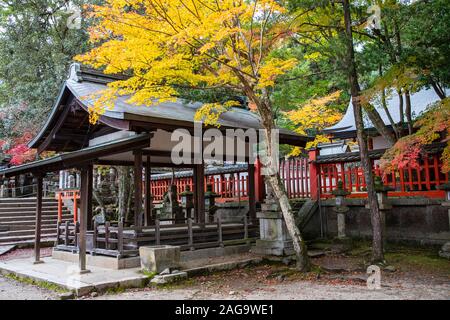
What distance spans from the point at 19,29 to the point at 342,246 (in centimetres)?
2293

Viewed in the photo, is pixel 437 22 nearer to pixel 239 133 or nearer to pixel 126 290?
pixel 239 133

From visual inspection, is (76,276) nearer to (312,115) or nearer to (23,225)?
(23,225)

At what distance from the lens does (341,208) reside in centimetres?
1199

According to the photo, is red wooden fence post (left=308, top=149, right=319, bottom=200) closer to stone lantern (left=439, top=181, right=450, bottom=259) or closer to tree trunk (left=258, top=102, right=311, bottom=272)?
stone lantern (left=439, top=181, right=450, bottom=259)

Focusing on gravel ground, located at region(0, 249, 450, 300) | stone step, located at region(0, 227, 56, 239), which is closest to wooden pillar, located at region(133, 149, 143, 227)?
gravel ground, located at region(0, 249, 450, 300)

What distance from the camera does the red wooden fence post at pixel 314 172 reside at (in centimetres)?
1377

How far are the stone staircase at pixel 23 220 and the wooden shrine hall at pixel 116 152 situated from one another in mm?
5723

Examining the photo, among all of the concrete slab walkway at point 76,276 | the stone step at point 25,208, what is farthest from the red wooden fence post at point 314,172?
the stone step at point 25,208

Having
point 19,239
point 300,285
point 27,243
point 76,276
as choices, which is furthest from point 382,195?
point 19,239

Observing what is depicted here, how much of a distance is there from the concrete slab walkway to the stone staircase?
6.35m

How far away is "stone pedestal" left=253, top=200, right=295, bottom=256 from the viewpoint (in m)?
11.1

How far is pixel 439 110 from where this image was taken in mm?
7816

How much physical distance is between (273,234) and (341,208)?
2.41 meters

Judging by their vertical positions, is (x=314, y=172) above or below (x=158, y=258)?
above
